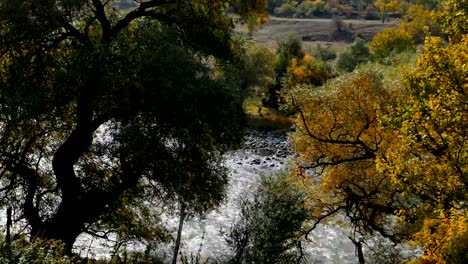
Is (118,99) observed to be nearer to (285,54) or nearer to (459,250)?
(459,250)

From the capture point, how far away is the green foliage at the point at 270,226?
20.6 meters

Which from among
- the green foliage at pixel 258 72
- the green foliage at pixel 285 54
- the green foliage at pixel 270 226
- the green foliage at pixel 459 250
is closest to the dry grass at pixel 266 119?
the green foliage at pixel 258 72

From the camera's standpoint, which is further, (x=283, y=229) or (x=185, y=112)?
(x=283, y=229)

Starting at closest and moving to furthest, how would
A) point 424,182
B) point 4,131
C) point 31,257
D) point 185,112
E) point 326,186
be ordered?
point 31,257
point 424,182
point 185,112
point 4,131
point 326,186

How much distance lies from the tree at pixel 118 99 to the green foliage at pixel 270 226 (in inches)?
203

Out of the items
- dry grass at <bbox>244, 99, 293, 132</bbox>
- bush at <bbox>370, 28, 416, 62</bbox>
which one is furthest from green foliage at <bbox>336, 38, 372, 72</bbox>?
dry grass at <bbox>244, 99, 293, 132</bbox>

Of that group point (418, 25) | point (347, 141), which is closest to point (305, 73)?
point (347, 141)

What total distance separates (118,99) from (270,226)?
32.9 ft

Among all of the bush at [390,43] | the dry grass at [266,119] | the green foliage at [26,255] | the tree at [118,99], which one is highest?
the bush at [390,43]

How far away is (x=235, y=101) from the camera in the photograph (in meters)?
14.7

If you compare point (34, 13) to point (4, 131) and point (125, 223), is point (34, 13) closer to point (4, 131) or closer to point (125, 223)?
point (4, 131)

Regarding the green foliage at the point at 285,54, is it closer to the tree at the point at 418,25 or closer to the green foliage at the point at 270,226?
the tree at the point at 418,25

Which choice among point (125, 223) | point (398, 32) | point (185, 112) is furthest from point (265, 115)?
point (185, 112)

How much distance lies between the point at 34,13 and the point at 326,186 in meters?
15.7
